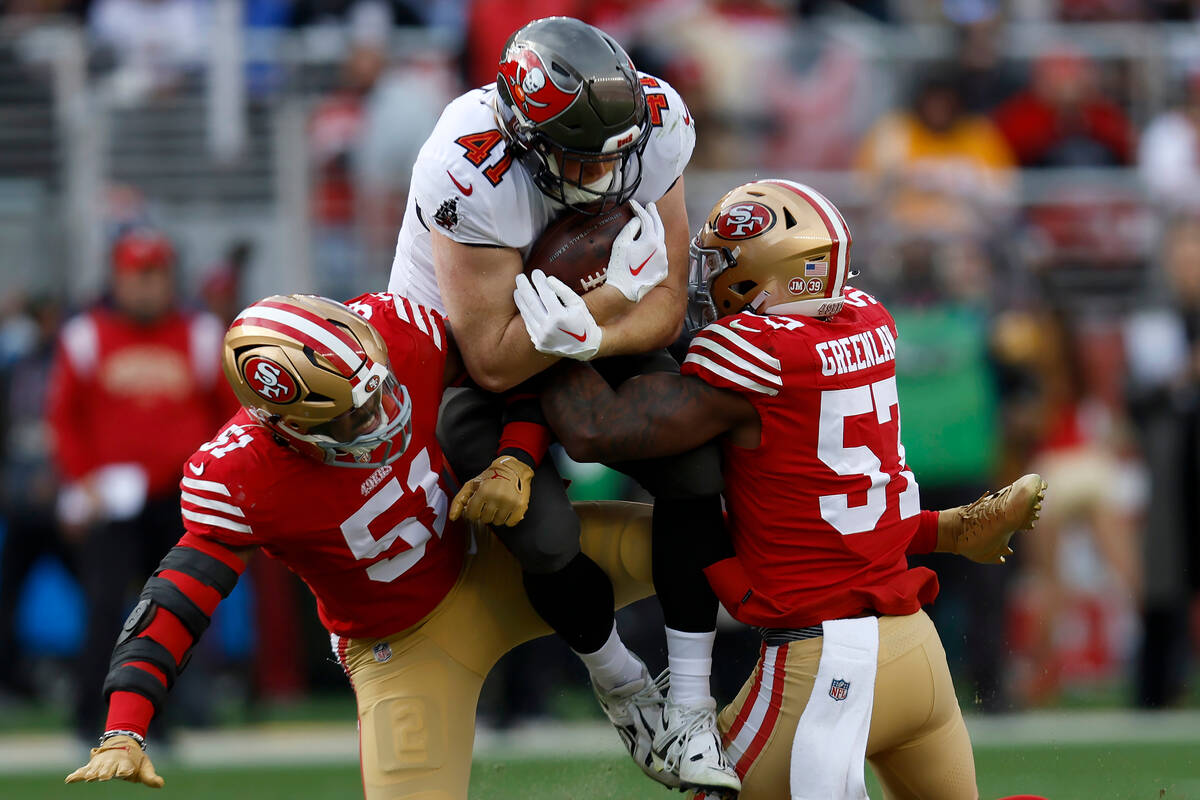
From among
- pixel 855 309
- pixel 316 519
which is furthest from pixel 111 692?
pixel 855 309

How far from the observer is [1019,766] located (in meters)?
5.20

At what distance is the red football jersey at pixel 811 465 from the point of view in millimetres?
4035

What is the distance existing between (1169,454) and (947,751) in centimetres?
473

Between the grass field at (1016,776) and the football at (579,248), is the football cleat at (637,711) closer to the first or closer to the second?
the grass field at (1016,776)

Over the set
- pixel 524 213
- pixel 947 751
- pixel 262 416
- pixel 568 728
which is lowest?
pixel 568 728

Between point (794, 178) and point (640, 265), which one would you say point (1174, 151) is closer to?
point (794, 178)

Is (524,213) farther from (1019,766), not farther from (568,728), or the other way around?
(568,728)

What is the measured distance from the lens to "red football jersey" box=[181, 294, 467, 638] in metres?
3.95

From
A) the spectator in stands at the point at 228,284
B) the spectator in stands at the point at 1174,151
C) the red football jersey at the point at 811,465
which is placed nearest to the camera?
the red football jersey at the point at 811,465

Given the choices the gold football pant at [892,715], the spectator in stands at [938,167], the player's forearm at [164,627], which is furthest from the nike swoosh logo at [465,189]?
the spectator in stands at [938,167]

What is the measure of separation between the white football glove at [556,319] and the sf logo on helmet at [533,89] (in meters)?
0.38

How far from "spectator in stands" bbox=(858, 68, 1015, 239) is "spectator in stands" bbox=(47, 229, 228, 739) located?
11.5 ft

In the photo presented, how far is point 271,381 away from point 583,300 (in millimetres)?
772

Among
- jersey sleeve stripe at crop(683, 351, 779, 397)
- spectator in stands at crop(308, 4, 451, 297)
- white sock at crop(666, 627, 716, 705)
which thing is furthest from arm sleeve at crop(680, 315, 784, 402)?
spectator in stands at crop(308, 4, 451, 297)
